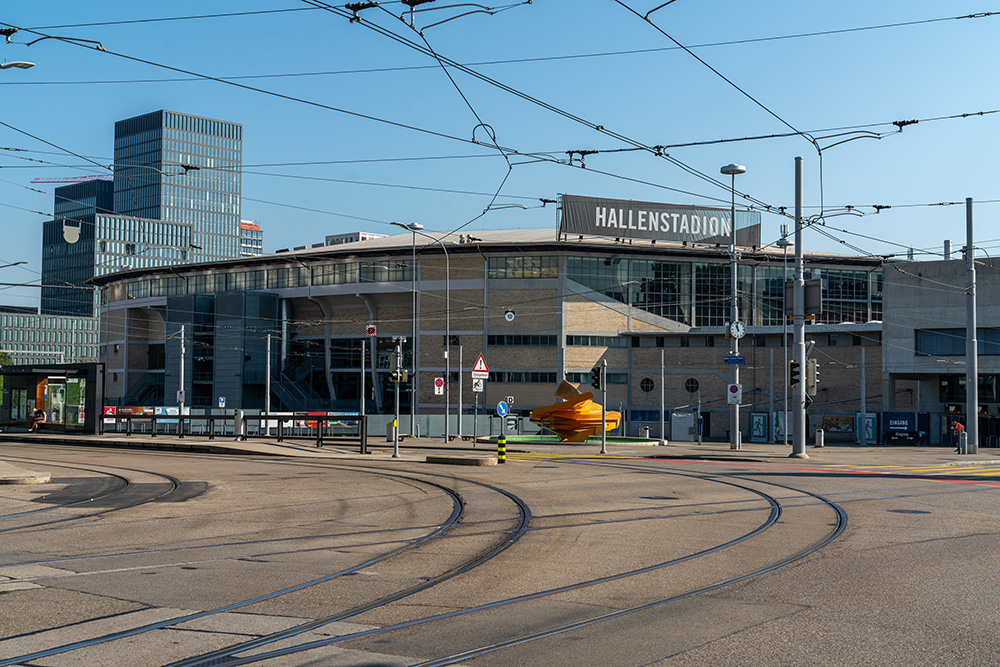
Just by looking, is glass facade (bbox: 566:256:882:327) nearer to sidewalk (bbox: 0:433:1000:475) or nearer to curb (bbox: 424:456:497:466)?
sidewalk (bbox: 0:433:1000:475)

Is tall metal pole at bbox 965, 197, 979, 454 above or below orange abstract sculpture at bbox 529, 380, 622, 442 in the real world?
above

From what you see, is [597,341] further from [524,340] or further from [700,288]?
[700,288]

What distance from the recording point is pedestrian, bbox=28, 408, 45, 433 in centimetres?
4694

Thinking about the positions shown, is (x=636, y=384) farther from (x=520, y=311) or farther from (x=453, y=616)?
(x=453, y=616)

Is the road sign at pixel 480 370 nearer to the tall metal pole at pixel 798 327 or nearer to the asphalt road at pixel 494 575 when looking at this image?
the tall metal pole at pixel 798 327

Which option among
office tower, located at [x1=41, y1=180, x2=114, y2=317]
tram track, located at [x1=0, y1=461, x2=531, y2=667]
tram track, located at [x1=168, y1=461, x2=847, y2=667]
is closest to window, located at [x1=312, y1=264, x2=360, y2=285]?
tram track, located at [x1=0, y1=461, x2=531, y2=667]

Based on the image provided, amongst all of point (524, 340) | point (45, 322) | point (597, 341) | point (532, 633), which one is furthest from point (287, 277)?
point (45, 322)

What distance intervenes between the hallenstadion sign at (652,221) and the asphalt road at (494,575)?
50357 mm

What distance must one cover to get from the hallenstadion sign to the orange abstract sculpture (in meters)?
22.2

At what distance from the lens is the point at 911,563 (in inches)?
464

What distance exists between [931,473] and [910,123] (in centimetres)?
1047

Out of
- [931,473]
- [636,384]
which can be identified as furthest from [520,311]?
[931,473]

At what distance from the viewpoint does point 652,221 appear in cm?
7225

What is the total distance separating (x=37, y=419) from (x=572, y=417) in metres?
27.1
